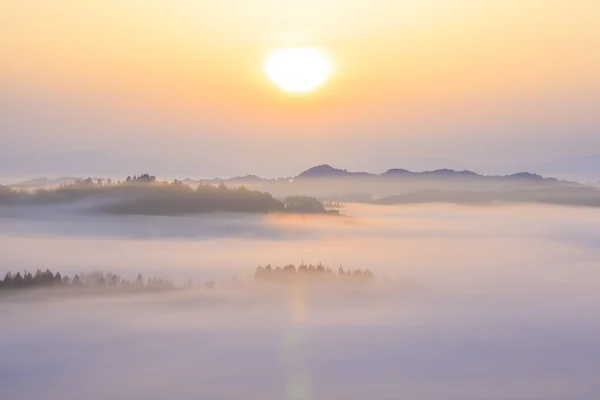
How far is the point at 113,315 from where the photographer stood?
107 metres

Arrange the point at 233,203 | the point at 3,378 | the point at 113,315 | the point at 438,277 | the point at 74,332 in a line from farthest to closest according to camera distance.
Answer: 1. the point at 233,203
2. the point at 438,277
3. the point at 113,315
4. the point at 74,332
5. the point at 3,378

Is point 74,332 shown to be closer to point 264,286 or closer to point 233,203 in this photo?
point 264,286

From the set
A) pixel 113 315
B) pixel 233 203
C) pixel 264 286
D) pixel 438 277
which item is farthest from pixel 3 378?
pixel 233 203

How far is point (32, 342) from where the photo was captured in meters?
76.3

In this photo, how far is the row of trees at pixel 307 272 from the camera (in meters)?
137

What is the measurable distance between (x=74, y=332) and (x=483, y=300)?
69.8 meters

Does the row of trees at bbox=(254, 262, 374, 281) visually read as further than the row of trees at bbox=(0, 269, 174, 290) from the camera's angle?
Yes

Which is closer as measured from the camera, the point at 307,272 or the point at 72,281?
the point at 72,281

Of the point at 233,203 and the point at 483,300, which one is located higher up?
the point at 233,203

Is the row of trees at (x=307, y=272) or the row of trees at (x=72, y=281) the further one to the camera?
the row of trees at (x=307, y=272)

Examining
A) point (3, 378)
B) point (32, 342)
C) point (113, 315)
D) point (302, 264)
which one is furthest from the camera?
point (302, 264)

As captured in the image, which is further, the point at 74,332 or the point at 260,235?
the point at 260,235

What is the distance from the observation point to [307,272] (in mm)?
144625

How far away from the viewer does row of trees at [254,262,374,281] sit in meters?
137
